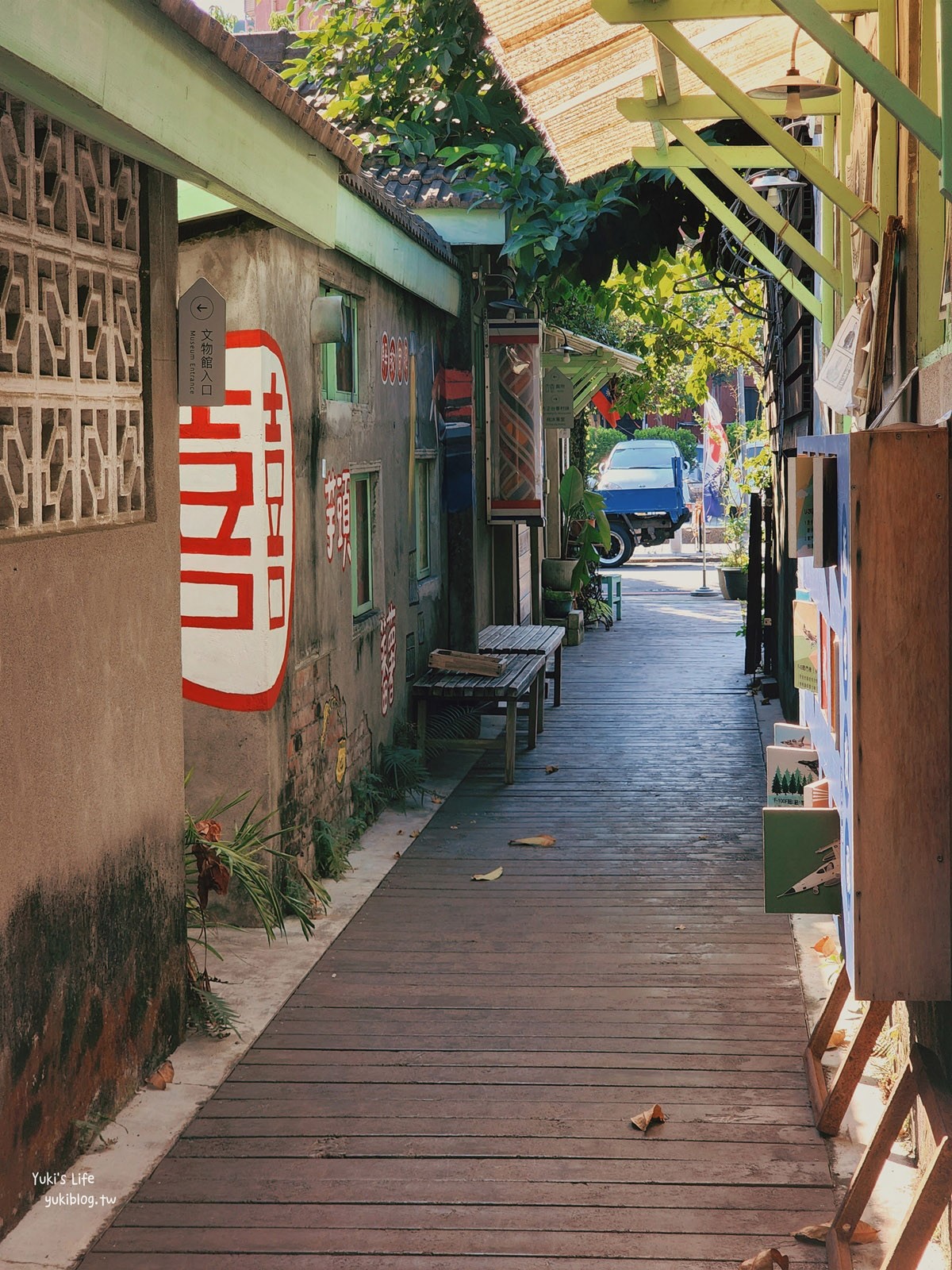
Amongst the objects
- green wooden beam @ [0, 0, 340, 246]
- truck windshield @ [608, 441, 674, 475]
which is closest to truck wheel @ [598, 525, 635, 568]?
truck windshield @ [608, 441, 674, 475]

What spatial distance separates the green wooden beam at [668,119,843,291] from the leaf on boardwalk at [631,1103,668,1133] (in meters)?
2.66

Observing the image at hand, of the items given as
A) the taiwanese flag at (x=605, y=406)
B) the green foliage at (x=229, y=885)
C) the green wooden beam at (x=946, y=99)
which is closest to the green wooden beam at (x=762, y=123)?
the green wooden beam at (x=946, y=99)

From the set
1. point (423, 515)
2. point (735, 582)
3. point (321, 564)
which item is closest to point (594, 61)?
point (321, 564)

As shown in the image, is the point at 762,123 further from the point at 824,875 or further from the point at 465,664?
the point at 465,664

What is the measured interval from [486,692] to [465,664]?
1.75 feet

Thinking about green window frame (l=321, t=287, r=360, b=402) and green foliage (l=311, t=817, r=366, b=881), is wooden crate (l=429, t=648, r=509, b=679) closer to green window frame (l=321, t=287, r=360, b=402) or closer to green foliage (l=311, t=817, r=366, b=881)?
green window frame (l=321, t=287, r=360, b=402)

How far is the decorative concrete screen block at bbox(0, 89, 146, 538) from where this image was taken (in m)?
3.80

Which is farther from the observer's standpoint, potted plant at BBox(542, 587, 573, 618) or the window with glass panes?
potted plant at BBox(542, 587, 573, 618)

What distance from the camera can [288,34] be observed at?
13.1 metres

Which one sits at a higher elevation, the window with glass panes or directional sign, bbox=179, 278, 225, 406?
directional sign, bbox=179, 278, 225, 406

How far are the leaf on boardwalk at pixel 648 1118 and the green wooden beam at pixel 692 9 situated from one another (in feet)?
10.1

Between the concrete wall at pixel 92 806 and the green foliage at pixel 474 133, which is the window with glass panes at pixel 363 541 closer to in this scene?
the green foliage at pixel 474 133

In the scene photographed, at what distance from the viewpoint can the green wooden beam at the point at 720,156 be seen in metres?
5.89

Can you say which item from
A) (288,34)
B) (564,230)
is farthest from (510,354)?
(288,34)
